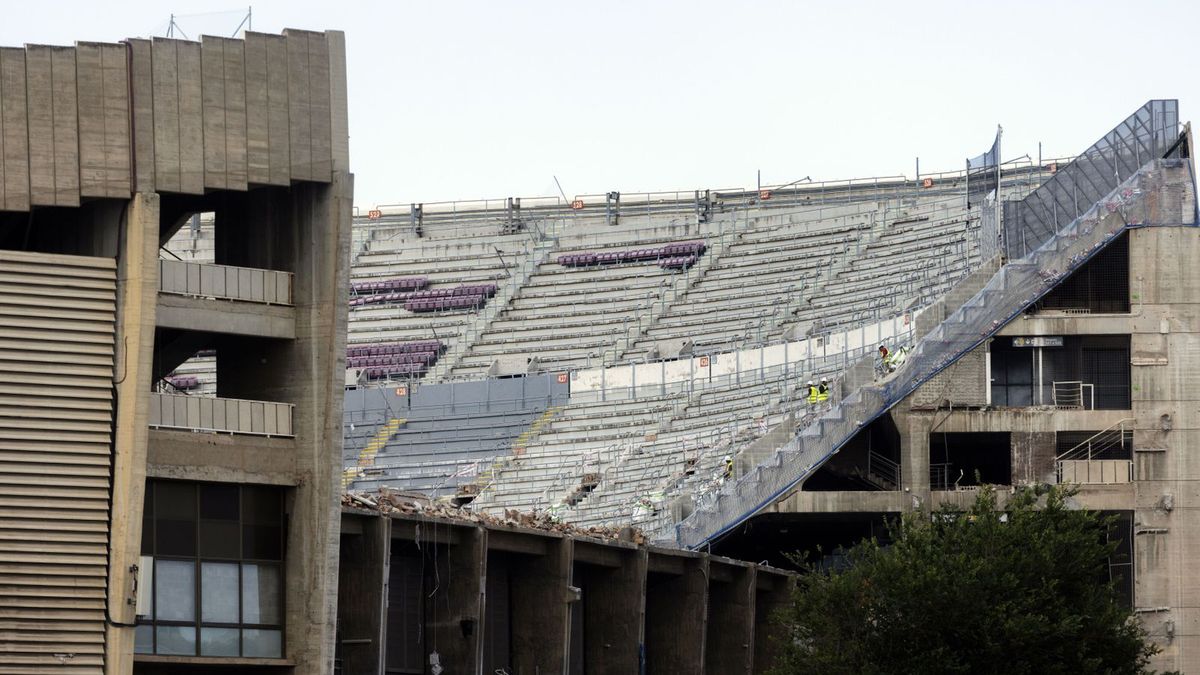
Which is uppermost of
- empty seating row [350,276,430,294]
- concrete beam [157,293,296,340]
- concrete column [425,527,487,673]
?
empty seating row [350,276,430,294]

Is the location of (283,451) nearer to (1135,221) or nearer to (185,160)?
(185,160)

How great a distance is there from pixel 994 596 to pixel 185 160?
1774 centimetres

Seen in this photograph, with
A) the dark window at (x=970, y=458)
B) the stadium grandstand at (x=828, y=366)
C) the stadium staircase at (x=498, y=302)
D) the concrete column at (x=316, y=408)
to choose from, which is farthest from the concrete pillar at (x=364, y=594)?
the stadium staircase at (x=498, y=302)

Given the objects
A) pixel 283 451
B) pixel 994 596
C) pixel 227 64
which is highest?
pixel 227 64

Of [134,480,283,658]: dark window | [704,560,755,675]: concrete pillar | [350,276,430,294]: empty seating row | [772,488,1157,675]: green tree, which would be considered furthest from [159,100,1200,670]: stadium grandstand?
[134,480,283,658]: dark window

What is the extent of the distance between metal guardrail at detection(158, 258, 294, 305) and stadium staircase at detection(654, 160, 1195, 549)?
2751 centimetres

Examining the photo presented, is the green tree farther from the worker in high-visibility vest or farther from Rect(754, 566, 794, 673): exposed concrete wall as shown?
the worker in high-visibility vest

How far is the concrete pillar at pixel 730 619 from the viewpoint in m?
47.8

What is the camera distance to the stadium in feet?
100

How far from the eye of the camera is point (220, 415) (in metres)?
32.8

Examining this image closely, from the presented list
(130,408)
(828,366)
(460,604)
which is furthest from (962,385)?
(130,408)

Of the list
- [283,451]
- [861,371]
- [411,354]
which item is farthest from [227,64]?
[411,354]

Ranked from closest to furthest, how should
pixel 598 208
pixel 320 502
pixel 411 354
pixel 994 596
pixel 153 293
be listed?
1. pixel 153 293
2. pixel 320 502
3. pixel 994 596
4. pixel 411 354
5. pixel 598 208

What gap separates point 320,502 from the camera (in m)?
33.0
